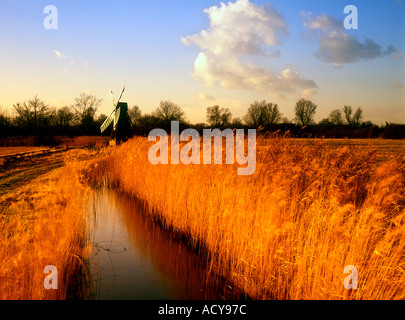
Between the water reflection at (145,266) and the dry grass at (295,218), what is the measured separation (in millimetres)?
293

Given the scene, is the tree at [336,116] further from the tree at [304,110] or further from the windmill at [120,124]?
the windmill at [120,124]

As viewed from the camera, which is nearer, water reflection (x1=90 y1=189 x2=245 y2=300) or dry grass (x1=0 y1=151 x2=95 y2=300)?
dry grass (x1=0 y1=151 x2=95 y2=300)

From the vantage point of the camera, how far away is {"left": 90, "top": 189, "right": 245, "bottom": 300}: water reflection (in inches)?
171

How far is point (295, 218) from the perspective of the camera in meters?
4.57

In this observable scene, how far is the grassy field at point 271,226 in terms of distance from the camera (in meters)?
3.19

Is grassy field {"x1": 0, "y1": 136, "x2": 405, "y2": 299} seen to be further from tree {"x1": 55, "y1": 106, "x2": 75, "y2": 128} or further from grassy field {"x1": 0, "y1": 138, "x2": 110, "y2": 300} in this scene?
tree {"x1": 55, "y1": 106, "x2": 75, "y2": 128}

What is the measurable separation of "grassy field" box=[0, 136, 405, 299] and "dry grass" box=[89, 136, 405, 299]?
0.02m

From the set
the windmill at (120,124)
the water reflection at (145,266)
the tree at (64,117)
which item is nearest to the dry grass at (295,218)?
the water reflection at (145,266)

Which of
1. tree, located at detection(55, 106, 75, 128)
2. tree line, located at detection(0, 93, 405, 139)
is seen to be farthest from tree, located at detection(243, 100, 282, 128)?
tree, located at detection(55, 106, 75, 128)

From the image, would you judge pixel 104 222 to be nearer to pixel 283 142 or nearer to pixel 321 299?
pixel 283 142

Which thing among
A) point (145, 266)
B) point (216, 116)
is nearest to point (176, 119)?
point (216, 116)

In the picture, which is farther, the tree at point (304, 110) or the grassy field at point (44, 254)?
the tree at point (304, 110)
